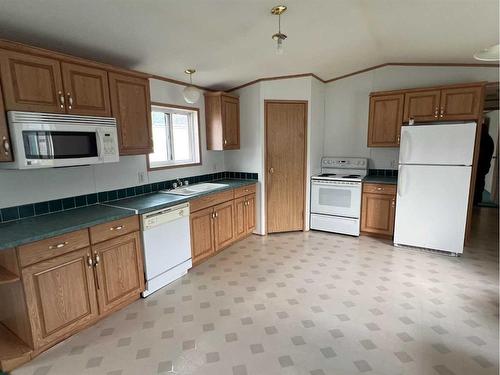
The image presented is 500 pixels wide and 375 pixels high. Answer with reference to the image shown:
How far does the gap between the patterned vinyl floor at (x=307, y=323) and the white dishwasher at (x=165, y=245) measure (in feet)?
0.44

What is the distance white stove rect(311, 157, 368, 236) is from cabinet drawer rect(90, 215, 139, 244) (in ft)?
9.31

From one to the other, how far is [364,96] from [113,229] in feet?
13.2

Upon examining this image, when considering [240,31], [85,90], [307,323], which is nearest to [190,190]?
[85,90]

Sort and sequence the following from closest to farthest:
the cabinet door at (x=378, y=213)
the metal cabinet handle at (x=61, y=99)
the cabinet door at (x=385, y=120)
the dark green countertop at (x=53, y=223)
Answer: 1. the dark green countertop at (x=53, y=223)
2. the metal cabinet handle at (x=61, y=99)
3. the cabinet door at (x=385, y=120)
4. the cabinet door at (x=378, y=213)

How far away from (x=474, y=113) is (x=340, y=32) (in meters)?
2.03

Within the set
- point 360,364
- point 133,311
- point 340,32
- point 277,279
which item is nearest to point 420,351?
point 360,364

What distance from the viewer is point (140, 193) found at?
125 inches

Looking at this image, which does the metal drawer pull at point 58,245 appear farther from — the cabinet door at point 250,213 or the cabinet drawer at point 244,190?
the cabinet door at point 250,213

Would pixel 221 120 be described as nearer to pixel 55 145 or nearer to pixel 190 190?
pixel 190 190

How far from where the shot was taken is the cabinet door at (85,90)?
211 centimetres

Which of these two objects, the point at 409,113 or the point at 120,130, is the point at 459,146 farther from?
the point at 120,130

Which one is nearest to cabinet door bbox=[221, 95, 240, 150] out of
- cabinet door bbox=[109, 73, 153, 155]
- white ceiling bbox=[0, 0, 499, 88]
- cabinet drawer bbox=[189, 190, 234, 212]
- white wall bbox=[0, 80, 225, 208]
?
white wall bbox=[0, 80, 225, 208]

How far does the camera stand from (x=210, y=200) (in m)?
3.34

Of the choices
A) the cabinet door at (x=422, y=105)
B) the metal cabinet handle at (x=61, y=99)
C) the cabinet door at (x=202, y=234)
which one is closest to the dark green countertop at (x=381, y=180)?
the cabinet door at (x=422, y=105)
